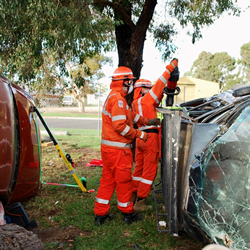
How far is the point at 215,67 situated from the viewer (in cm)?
5209

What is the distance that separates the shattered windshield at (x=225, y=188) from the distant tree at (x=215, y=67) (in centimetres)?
4798

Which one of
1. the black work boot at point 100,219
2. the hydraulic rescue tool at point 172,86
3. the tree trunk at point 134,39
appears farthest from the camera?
the tree trunk at point 134,39

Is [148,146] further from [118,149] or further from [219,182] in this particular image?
[219,182]

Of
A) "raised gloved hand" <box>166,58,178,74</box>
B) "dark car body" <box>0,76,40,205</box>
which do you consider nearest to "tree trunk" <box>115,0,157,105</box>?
"raised gloved hand" <box>166,58,178,74</box>

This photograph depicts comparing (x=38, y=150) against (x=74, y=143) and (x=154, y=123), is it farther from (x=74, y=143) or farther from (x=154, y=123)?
(x=74, y=143)

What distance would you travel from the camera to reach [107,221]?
3514 mm

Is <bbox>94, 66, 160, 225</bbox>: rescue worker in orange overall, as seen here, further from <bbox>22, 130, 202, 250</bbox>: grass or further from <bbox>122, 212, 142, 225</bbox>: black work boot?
<bbox>22, 130, 202, 250</bbox>: grass

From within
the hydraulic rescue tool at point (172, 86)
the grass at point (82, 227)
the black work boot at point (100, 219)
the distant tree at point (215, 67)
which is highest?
the distant tree at point (215, 67)

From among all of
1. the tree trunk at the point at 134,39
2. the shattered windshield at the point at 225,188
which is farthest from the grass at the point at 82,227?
the tree trunk at the point at 134,39

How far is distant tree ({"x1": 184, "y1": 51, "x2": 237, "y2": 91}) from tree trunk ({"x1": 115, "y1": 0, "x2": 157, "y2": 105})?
4366 cm

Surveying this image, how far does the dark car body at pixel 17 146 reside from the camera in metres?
3.23

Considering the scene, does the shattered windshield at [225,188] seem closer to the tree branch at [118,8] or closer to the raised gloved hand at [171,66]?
the raised gloved hand at [171,66]

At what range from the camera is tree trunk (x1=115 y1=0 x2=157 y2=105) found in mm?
6398

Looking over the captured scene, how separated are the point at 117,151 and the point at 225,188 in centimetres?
153
